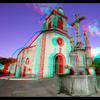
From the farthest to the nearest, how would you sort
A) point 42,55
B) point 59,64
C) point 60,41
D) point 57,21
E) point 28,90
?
point 57,21, point 60,41, point 59,64, point 42,55, point 28,90

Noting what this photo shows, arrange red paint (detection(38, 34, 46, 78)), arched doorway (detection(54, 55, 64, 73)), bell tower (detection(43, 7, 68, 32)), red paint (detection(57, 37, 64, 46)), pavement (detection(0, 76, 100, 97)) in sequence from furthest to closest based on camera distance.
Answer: bell tower (detection(43, 7, 68, 32)) < red paint (detection(57, 37, 64, 46)) < arched doorway (detection(54, 55, 64, 73)) < red paint (detection(38, 34, 46, 78)) < pavement (detection(0, 76, 100, 97))

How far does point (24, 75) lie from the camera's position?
11602 mm

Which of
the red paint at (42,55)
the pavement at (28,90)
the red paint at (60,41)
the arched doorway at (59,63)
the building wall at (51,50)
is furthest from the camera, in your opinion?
the red paint at (60,41)

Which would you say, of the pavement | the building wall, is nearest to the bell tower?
the building wall

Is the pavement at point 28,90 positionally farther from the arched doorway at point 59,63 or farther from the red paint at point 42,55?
the arched doorway at point 59,63

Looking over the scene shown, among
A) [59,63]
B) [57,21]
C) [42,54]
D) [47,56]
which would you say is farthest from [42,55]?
[57,21]

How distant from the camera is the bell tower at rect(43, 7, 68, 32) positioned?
15452mm

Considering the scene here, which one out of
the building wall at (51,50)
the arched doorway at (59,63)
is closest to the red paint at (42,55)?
the building wall at (51,50)

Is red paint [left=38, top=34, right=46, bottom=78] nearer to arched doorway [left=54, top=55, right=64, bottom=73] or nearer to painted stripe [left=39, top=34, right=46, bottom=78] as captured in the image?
painted stripe [left=39, top=34, right=46, bottom=78]

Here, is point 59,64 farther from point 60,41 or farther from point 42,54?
point 60,41

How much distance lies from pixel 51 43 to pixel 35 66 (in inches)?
215

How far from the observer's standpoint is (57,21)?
16.2 m

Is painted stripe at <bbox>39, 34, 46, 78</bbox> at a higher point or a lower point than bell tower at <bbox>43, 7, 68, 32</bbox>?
lower

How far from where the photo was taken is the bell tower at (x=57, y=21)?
15.5 m
